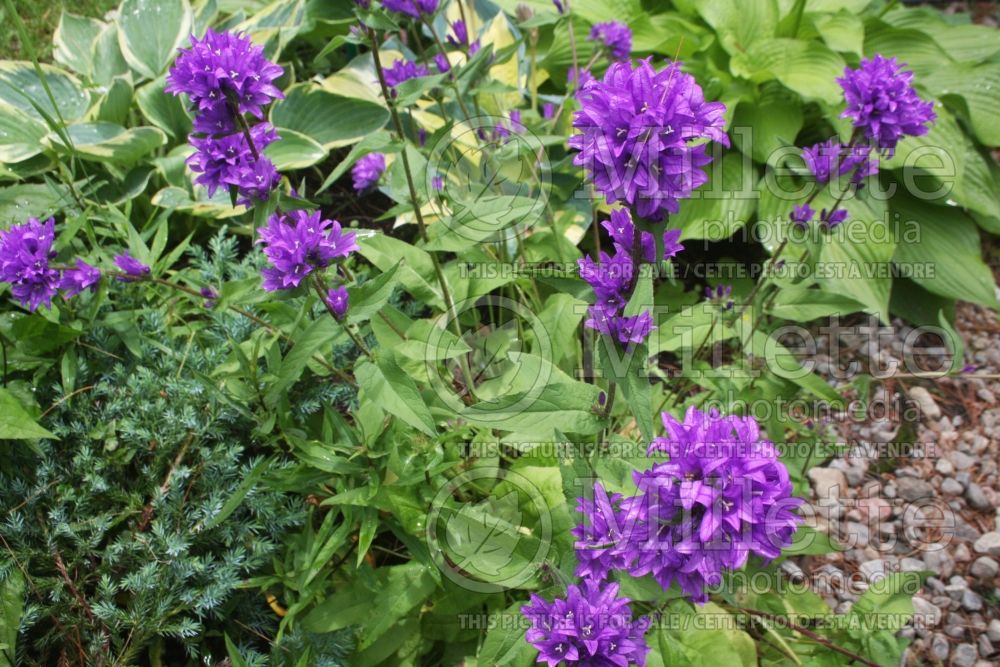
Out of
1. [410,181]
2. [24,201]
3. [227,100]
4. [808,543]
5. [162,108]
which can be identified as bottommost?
[808,543]

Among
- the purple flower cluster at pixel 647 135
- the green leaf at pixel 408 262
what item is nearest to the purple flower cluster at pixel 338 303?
the green leaf at pixel 408 262

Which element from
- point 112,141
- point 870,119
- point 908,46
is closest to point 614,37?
point 870,119

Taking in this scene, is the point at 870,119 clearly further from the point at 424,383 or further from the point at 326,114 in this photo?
the point at 326,114

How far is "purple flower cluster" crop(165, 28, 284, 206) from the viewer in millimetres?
1452

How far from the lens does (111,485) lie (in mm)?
1901

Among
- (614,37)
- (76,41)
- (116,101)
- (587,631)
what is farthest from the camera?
(76,41)

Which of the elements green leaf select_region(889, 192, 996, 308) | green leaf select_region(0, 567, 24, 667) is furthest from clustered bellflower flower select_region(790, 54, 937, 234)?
green leaf select_region(0, 567, 24, 667)

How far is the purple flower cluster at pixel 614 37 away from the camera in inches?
96.1

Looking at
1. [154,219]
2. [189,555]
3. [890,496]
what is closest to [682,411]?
[890,496]

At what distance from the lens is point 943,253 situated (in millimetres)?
3002

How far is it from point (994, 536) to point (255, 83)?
2.47m

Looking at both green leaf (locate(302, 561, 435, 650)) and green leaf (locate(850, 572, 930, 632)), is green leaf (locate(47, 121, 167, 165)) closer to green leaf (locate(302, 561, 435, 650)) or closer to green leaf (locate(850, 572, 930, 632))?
green leaf (locate(302, 561, 435, 650))

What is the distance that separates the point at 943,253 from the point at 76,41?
3.59 metres

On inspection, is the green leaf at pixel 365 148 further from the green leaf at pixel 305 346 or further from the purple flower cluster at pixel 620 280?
the purple flower cluster at pixel 620 280
